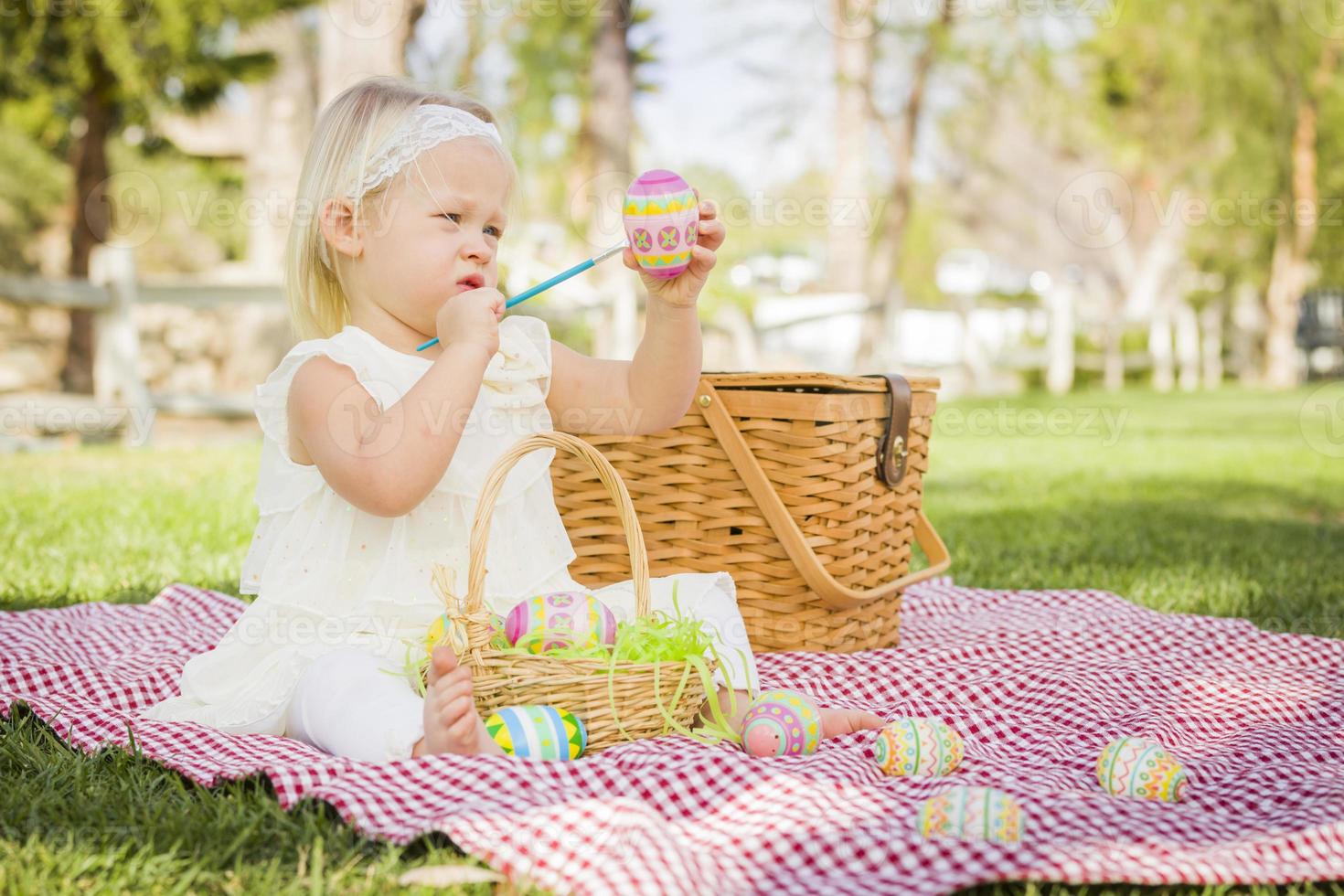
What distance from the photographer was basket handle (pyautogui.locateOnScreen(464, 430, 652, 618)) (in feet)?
5.38

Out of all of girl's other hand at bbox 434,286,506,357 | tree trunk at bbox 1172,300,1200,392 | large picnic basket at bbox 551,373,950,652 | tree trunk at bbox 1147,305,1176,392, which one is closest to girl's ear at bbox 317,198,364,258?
girl's other hand at bbox 434,286,506,357

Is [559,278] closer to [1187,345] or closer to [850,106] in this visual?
[850,106]

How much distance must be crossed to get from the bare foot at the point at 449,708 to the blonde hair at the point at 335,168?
2.83ft

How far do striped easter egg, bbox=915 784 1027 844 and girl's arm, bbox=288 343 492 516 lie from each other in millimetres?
841

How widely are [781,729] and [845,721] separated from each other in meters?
0.18

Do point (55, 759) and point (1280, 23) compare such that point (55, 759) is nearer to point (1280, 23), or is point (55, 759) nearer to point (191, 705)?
point (191, 705)

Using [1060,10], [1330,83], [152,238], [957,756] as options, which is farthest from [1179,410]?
[152,238]

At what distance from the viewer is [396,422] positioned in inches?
68.4

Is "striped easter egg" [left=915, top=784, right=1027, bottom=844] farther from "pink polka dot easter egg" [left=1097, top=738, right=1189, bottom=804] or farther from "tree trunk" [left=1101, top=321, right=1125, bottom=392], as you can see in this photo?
"tree trunk" [left=1101, top=321, right=1125, bottom=392]

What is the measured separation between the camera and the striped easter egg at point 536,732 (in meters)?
1.62
